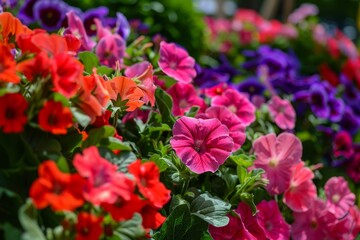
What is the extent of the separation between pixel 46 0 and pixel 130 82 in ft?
2.63

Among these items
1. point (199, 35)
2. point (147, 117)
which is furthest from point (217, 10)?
point (147, 117)

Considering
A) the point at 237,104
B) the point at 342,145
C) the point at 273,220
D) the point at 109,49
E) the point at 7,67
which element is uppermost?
the point at 7,67

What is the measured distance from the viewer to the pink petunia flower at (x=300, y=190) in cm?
142

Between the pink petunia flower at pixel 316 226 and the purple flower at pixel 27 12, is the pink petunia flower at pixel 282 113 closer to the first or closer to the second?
the pink petunia flower at pixel 316 226

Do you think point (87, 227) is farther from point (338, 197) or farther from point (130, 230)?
point (338, 197)

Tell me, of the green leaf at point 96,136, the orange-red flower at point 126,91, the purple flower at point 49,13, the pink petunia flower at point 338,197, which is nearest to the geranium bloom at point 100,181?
the green leaf at point 96,136

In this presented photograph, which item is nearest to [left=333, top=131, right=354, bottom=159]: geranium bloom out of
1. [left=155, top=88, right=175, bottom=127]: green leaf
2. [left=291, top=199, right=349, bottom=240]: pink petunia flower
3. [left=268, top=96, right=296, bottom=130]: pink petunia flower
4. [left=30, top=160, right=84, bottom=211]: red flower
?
[left=268, top=96, right=296, bottom=130]: pink petunia flower

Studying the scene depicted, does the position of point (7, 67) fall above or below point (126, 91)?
above

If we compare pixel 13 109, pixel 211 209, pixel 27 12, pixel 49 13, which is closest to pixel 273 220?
pixel 211 209

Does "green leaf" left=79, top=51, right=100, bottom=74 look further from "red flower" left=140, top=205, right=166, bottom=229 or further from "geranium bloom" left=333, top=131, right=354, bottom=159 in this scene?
"geranium bloom" left=333, top=131, right=354, bottom=159

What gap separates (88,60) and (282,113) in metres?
0.67

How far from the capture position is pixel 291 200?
1.43 metres

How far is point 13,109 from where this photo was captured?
Result: 92cm

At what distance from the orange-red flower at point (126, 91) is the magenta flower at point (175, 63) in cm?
26
